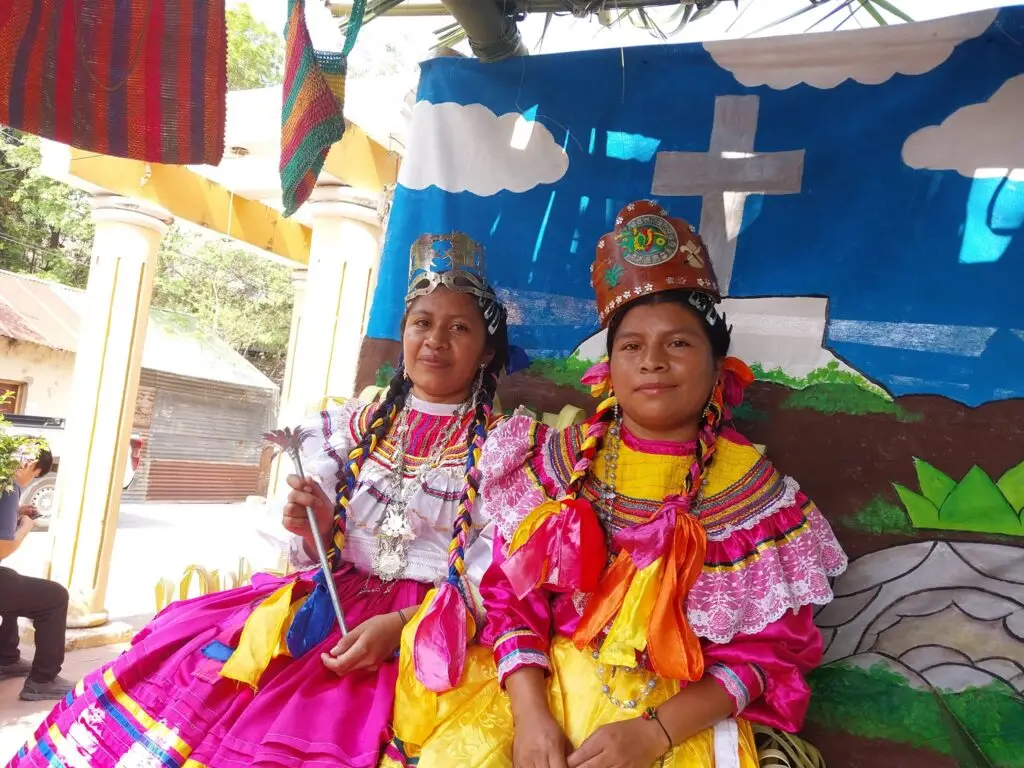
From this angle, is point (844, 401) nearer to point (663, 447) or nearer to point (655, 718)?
point (663, 447)

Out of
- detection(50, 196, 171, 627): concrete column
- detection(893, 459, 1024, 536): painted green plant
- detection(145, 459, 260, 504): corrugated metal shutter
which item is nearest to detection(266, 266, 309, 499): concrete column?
detection(50, 196, 171, 627): concrete column

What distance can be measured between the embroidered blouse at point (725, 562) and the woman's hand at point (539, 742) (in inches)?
4.9

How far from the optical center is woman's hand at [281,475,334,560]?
6.74 feet

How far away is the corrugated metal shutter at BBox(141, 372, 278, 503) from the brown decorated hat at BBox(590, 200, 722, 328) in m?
16.4

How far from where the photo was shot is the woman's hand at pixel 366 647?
1.84 m

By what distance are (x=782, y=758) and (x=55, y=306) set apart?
53.7 feet

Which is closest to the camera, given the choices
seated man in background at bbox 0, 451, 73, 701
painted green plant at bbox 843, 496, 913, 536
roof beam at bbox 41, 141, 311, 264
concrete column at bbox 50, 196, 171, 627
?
painted green plant at bbox 843, 496, 913, 536

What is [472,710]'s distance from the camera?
70.8 inches

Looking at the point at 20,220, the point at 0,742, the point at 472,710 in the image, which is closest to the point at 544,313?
the point at 472,710

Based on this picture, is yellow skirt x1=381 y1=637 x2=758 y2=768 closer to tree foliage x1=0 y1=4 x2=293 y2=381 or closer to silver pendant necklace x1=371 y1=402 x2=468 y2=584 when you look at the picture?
silver pendant necklace x1=371 y1=402 x2=468 y2=584

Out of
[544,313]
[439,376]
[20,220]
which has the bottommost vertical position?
[439,376]

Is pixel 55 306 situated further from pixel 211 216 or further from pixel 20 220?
pixel 211 216

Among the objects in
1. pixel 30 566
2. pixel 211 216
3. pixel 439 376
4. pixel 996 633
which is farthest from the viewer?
pixel 30 566

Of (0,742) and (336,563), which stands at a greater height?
(336,563)
